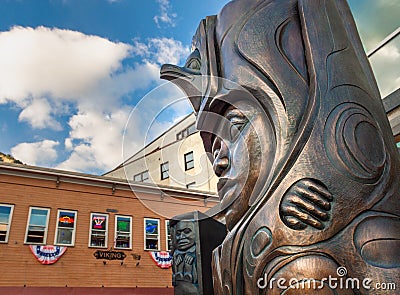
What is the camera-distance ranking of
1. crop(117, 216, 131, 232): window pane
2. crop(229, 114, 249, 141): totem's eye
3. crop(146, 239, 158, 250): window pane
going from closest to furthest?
1. crop(229, 114, 249, 141): totem's eye
2. crop(117, 216, 131, 232): window pane
3. crop(146, 239, 158, 250): window pane

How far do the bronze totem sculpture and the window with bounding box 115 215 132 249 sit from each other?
1139cm

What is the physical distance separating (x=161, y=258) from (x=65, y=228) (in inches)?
139

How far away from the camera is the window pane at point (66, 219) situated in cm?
1147

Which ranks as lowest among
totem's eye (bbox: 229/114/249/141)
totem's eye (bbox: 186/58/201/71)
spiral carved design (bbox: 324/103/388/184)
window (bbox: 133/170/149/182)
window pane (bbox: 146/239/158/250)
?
spiral carved design (bbox: 324/103/388/184)

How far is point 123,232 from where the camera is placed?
1241 cm

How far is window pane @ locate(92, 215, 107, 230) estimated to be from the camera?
12036 mm

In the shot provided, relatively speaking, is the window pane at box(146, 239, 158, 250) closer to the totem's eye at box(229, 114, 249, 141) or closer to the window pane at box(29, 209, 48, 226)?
the window pane at box(29, 209, 48, 226)

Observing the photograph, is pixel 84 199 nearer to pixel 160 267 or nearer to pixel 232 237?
pixel 160 267

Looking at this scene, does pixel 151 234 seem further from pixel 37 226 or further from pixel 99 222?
pixel 37 226

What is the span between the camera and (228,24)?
1.56 meters

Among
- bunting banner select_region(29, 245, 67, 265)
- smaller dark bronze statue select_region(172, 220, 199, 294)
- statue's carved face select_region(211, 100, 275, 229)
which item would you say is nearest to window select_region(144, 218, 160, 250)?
bunting banner select_region(29, 245, 67, 265)

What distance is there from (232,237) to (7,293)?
11.2 metres

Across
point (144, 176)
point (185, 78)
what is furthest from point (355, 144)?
point (144, 176)

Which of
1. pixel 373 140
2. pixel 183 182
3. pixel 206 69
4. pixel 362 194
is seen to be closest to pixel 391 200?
pixel 362 194
